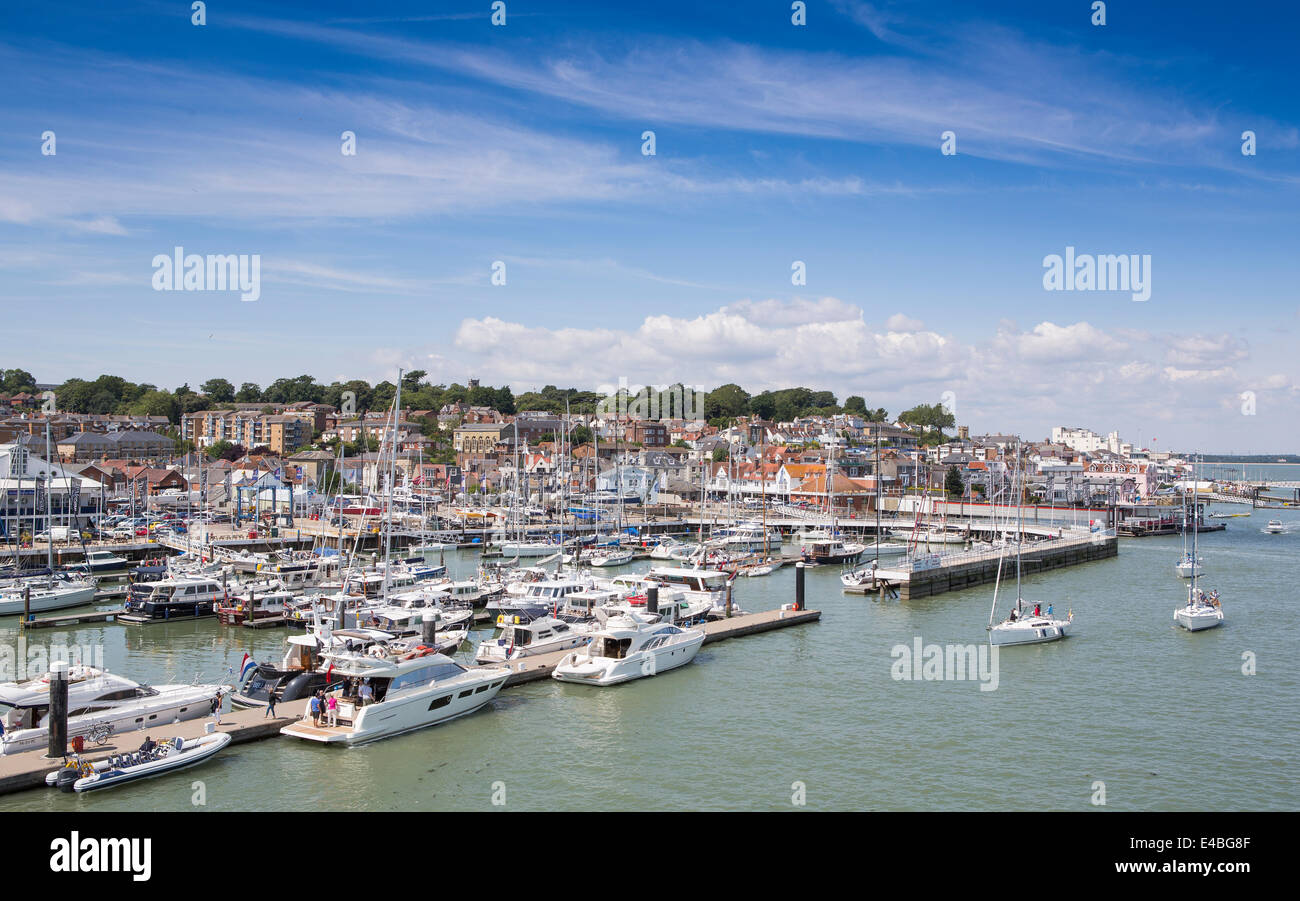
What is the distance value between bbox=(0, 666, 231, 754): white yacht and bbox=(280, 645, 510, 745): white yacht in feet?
8.20

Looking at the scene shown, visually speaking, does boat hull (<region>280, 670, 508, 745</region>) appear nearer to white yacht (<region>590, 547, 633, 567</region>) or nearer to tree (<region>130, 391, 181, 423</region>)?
white yacht (<region>590, 547, 633, 567</region>)

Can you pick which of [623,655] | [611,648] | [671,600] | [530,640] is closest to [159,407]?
[671,600]

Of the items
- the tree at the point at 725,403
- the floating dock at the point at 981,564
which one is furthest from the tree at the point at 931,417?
the floating dock at the point at 981,564

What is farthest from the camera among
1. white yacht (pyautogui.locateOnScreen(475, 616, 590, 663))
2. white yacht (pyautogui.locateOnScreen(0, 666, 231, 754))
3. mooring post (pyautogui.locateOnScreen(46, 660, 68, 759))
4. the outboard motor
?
white yacht (pyautogui.locateOnScreen(475, 616, 590, 663))

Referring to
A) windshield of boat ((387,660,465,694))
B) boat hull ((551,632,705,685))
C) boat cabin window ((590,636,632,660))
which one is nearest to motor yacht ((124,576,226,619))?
boat hull ((551,632,705,685))

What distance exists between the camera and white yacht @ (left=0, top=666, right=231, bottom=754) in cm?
1909

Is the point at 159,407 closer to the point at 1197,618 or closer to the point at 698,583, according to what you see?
the point at 698,583

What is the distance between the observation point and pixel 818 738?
21.6 metres

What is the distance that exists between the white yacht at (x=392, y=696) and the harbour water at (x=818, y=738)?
0.32m

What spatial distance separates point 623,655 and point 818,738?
6459 millimetres
